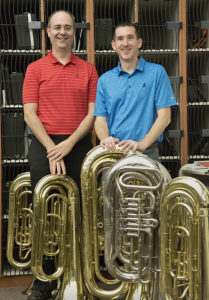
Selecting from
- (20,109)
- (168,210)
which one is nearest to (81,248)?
(168,210)

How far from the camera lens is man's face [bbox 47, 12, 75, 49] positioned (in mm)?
2211

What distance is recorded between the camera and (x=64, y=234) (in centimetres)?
206

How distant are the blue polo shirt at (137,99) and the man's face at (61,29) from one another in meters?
0.36

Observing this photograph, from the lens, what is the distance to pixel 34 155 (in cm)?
227

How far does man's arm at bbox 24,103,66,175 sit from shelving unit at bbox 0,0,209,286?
0.65 meters

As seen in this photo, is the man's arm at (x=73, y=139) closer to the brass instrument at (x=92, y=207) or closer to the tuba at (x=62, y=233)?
the tuba at (x=62, y=233)

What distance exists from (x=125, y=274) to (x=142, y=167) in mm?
483

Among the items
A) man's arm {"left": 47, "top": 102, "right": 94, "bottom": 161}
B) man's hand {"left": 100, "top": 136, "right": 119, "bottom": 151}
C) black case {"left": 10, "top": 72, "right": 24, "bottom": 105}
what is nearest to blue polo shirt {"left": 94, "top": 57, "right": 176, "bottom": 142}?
man's arm {"left": 47, "top": 102, "right": 94, "bottom": 161}

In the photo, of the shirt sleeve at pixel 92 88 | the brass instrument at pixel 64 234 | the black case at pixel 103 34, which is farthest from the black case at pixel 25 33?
the brass instrument at pixel 64 234

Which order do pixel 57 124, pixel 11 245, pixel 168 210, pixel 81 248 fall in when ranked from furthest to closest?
pixel 11 245 → pixel 57 124 → pixel 81 248 → pixel 168 210

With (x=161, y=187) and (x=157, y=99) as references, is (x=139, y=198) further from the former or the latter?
(x=157, y=99)

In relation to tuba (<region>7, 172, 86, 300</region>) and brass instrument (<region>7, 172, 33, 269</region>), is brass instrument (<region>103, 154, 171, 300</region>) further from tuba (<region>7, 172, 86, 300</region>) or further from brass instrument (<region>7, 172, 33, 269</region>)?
brass instrument (<region>7, 172, 33, 269</region>)

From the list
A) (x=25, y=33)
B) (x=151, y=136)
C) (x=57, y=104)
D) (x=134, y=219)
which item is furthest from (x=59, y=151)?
(x=25, y=33)

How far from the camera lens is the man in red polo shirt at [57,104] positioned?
7.30ft
